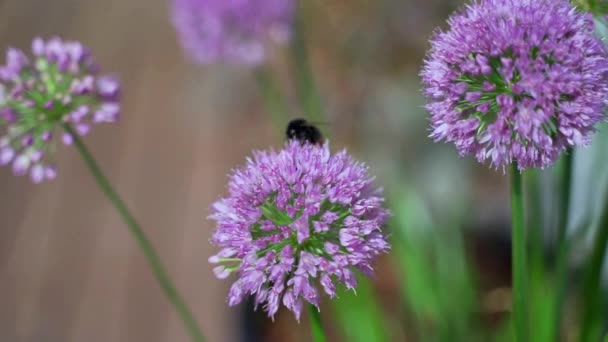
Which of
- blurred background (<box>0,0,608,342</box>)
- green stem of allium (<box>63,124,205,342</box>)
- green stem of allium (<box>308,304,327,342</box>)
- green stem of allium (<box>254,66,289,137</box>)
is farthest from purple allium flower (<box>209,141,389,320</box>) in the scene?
green stem of allium (<box>254,66,289,137</box>)

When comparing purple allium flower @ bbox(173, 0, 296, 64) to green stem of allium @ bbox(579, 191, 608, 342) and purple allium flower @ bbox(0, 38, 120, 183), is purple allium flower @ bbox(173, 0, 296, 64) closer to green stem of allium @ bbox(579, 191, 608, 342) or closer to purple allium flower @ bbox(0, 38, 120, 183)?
purple allium flower @ bbox(0, 38, 120, 183)

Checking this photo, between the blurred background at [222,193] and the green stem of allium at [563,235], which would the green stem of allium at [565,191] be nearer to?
the green stem of allium at [563,235]

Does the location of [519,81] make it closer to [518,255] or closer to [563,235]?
[518,255]

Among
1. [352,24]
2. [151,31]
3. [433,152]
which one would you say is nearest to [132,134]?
[151,31]

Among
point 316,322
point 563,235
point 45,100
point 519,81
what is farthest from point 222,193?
point 519,81

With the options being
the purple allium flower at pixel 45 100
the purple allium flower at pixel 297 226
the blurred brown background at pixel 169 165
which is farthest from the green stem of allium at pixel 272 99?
the purple allium flower at pixel 297 226

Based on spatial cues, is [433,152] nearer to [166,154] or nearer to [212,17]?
[212,17]
